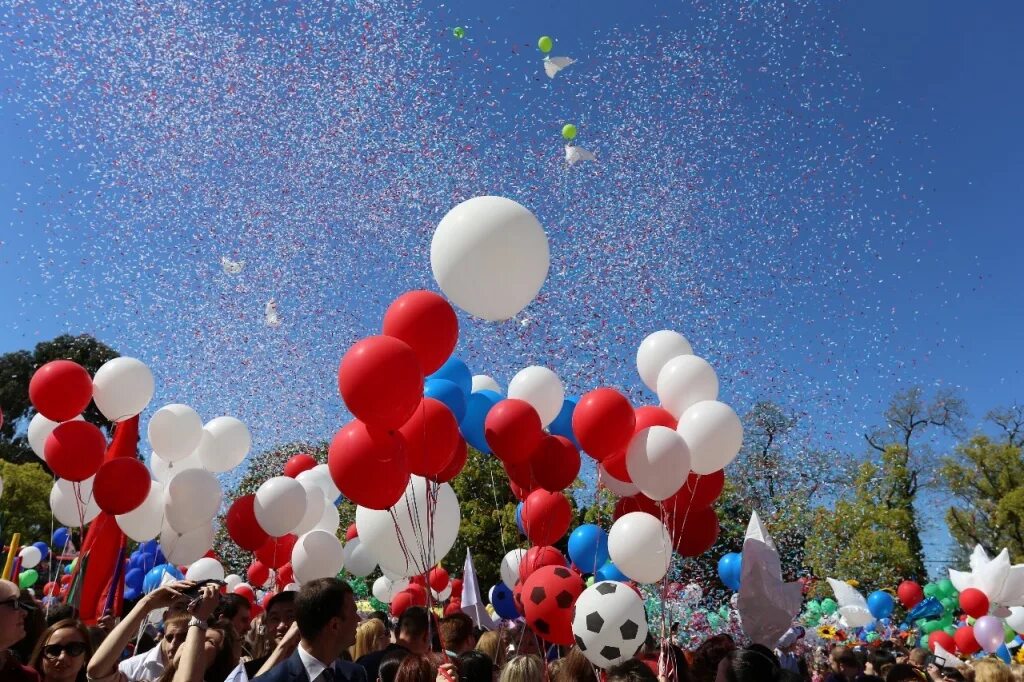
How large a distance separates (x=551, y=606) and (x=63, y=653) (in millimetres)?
3565

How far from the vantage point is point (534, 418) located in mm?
6309

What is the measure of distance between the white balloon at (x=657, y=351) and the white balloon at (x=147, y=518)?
6125mm

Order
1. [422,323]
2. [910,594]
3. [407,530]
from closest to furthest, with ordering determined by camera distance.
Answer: [422,323], [407,530], [910,594]

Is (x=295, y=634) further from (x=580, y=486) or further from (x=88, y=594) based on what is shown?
(x=580, y=486)

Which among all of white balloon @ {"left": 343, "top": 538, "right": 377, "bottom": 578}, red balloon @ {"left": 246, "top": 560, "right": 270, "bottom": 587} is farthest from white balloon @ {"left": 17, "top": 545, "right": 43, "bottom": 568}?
white balloon @ {"left": 343, "top": 538, "right": 377, "bottom": 578}

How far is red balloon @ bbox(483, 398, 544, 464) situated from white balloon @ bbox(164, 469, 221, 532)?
3.83m

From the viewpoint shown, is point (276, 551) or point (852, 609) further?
point (852, 609)

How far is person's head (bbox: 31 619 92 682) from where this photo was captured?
3229 mm

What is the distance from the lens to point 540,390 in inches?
287

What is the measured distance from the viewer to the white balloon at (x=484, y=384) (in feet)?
25.1

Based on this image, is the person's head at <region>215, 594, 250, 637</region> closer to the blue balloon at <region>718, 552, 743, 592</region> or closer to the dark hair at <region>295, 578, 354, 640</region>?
the dark hair at <region>295, 578, 354, 640</region>

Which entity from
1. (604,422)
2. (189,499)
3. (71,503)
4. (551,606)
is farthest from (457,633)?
(71,503)

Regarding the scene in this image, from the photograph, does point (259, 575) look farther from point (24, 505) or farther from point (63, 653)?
point (24, 505)

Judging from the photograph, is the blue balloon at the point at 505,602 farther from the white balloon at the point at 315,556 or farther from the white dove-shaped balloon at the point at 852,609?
the white dove-shaped balloon at the point at 852,609
